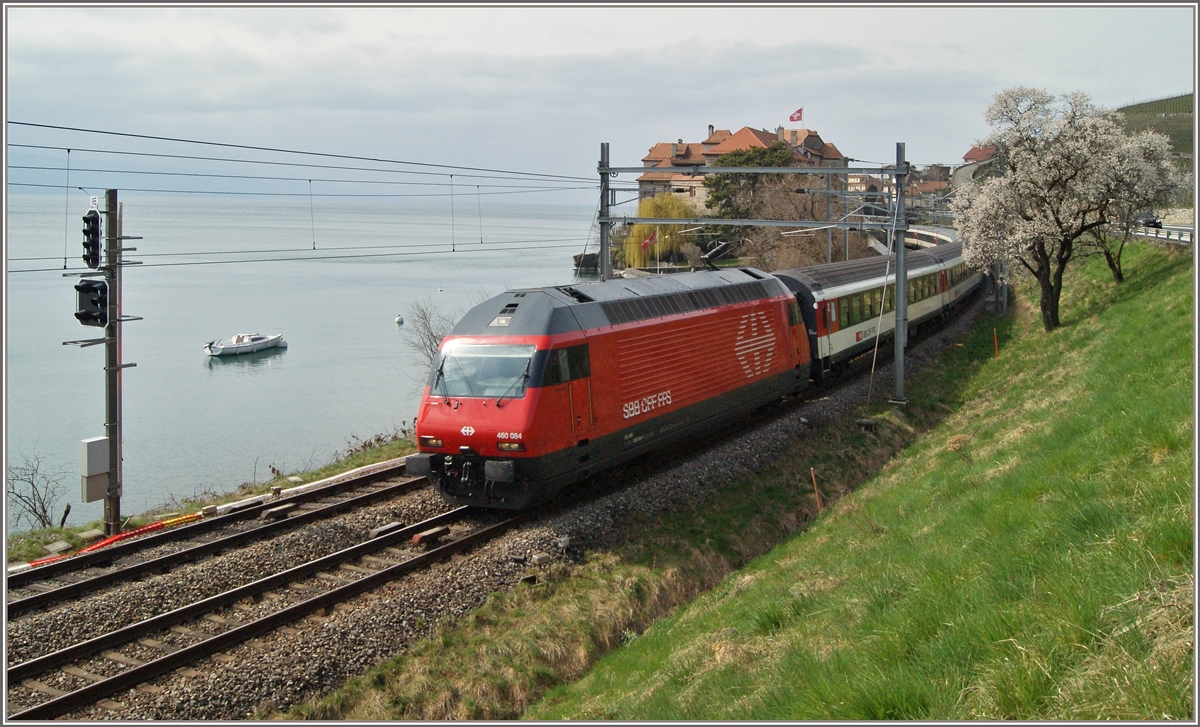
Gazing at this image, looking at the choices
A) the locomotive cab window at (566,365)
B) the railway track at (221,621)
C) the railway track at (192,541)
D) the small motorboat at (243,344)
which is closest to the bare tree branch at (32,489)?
the railway track at (192,541)

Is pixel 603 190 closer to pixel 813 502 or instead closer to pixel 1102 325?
pixel 813 502

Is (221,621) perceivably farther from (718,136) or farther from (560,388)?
(718,136)

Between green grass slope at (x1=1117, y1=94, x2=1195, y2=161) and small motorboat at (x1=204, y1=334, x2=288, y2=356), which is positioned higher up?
green grass slope at (x1=1117, y1=94, x2=1195, y2=161)

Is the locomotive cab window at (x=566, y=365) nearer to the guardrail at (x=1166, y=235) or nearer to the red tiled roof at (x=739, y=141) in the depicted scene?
the guardrail at (x=1166, y=235)

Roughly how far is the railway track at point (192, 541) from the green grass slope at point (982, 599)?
234 inches

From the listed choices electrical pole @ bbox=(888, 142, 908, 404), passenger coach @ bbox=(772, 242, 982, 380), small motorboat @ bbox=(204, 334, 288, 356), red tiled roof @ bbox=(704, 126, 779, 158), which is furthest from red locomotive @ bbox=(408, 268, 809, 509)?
red tiled roof @ bbox=(704, 126, 779, 158)

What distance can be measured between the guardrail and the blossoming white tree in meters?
2.93

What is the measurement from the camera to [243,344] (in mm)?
50219

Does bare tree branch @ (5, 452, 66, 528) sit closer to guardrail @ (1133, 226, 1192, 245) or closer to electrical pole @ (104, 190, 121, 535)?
electrical pole @ (104, 190, 121, 535)

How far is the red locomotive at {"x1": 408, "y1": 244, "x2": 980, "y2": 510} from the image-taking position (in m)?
13.5

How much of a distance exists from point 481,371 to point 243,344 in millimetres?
40637

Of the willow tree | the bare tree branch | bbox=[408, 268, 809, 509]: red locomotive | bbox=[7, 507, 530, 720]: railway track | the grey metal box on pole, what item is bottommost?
the bare tree branch

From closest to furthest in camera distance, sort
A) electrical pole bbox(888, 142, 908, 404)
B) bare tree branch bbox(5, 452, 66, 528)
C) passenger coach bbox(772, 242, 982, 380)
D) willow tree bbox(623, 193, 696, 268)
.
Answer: electrical pole bbox(888, 142, 908, 404) < bare tree branch bbox(5, 452, 66, 528) < passenger coach bbox(772, 242, 982, 380) < willow tree bbox(623, 193, 696, 268)

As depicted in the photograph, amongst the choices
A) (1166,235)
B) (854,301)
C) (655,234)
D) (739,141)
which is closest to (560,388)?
(854,301)
